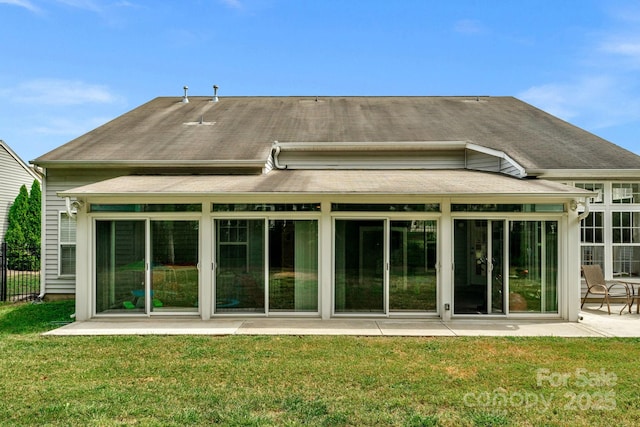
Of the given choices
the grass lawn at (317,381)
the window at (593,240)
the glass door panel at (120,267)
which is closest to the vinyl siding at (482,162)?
the window at (593,240)

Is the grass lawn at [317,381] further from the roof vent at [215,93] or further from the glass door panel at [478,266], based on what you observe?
the roof vent at [215,93]

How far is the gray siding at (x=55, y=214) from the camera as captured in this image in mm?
11641

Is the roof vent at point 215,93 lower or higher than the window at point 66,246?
higher

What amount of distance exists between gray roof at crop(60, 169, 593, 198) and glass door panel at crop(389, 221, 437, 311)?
39.5 inches

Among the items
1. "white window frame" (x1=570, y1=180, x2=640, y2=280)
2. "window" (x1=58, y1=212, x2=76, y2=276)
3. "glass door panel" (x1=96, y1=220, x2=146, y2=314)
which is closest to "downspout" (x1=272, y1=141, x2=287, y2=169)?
"glass door panel" (x1=96, y1=220, x2=146, y2=314)

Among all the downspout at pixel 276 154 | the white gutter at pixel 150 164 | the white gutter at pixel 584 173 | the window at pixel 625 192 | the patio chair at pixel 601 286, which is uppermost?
the downspout at pixel 276 154

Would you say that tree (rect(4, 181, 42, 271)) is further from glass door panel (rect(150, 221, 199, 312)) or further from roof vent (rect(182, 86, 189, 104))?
glass door panel (rect(150, 221, 199, 312))

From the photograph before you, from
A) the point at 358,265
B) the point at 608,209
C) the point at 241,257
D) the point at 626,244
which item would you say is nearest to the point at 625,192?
the point at 608,209

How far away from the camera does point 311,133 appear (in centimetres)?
1312

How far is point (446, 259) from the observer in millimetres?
9141

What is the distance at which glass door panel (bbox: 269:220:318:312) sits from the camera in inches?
365

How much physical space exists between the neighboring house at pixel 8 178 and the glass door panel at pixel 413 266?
74.0ft

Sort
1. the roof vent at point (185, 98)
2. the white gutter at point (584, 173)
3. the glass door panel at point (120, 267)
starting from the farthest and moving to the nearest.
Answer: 1. the roof vent at point (185, 98)
2. the white gutter at point (584, 173)
3. the glass door panel at point (120, 267)

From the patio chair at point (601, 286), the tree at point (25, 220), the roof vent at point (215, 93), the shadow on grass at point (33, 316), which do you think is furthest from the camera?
the tree at point (25, 220)
